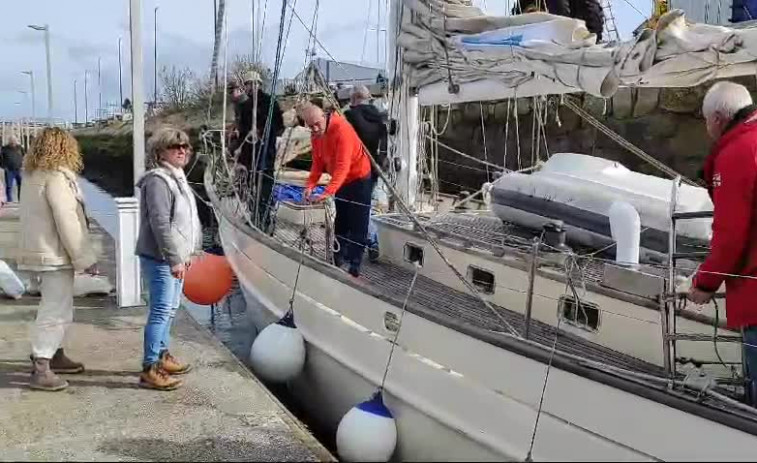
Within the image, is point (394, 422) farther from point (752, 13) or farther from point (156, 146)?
point (752, 13)

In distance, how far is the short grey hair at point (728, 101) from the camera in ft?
10.3

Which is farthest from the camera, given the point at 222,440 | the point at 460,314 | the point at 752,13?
the point at 752,13

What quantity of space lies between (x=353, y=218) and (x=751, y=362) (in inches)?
131

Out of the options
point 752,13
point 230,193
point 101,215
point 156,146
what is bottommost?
point 101,215

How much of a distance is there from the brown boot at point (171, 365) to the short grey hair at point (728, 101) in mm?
3338

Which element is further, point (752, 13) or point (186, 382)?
point (752, 13)

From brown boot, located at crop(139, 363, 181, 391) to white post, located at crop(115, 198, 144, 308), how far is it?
1.56m

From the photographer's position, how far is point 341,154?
18.6 ft

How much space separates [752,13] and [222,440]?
12.4 m

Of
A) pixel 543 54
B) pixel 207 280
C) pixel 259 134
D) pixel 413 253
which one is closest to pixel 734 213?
pixel 543 54

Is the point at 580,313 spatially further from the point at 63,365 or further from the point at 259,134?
the point at 259,134

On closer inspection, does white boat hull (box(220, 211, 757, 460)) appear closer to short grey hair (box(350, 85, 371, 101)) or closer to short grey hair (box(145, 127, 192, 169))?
short grey hair (box(145, 127, 192, 169))

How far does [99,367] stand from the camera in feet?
16.5

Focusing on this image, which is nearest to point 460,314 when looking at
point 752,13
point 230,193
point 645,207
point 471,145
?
point 645,207
